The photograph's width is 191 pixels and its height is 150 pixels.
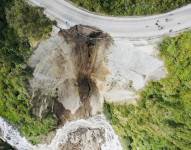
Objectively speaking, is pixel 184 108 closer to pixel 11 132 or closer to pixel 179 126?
pixel 179 126

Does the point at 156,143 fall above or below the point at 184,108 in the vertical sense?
below

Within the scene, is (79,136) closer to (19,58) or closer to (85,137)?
(85,137)

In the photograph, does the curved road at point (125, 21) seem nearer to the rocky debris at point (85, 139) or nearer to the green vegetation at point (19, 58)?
the green vegetation at point (19, 58)

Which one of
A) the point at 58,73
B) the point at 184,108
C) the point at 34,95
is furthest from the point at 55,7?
the point at 184,108

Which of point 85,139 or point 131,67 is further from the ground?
point 131,67

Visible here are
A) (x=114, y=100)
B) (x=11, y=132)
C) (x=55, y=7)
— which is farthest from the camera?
(x=11, y=132)

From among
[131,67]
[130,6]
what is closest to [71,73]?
[131,67]

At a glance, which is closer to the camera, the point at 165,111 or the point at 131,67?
the point at 131,67
